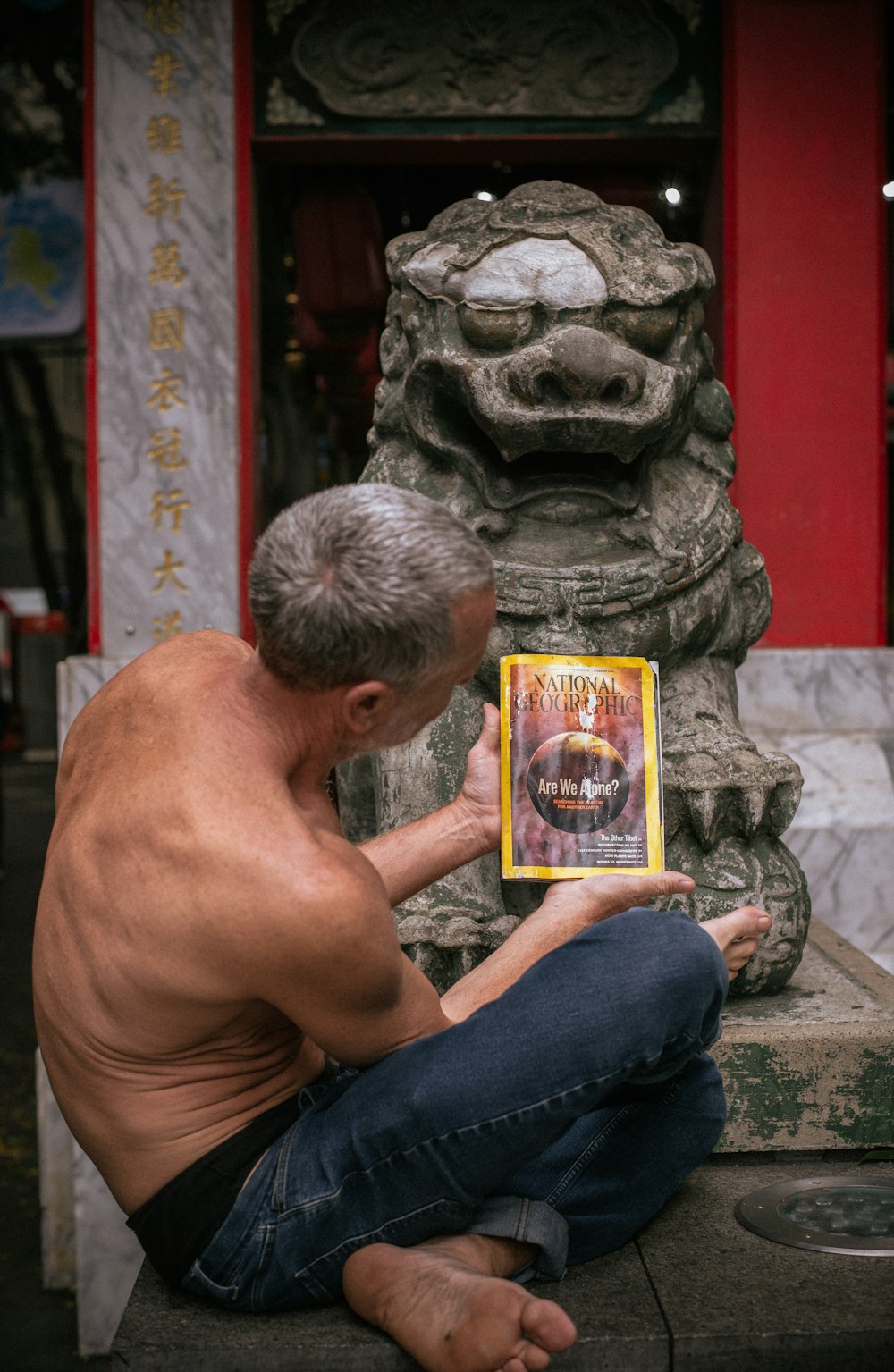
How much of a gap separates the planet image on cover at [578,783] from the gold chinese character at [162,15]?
3.05m

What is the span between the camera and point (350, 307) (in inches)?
228

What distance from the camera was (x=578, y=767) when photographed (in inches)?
96.2

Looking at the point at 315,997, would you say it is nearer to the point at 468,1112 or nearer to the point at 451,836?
the point at 468,1112

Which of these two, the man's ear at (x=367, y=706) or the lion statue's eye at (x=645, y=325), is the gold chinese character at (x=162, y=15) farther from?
the man's ear at (x=367, y=706)

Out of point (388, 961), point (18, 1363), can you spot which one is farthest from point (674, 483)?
point (18, 1363)

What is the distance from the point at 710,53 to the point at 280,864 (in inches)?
147

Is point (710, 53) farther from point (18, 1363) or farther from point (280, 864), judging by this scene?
point (18, 1363)

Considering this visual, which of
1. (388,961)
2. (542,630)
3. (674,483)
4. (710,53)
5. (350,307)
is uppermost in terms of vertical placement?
(710,53)

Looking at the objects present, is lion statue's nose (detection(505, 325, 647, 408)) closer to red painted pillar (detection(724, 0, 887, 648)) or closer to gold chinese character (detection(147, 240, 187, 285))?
red painted pillar (detection(724, 0, 887, 648))

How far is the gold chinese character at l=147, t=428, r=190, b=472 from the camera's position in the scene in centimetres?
427

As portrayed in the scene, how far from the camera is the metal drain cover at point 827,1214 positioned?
2.12 metres

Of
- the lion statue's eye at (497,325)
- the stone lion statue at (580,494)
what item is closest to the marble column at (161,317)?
the stone lion statue at (580,494)

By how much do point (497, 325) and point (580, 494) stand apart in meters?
0.39

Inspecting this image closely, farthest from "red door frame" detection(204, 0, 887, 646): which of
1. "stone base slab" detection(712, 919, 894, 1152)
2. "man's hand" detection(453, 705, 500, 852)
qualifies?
"stone base slab" detection(712, 919, 894, 1152)
